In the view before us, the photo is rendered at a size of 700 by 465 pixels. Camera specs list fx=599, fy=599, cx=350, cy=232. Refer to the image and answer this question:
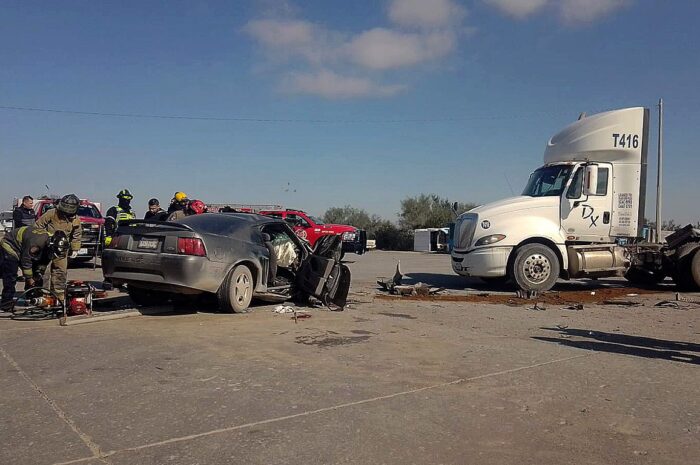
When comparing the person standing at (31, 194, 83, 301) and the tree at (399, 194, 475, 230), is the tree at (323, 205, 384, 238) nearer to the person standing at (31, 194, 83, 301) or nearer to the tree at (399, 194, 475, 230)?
the tree at (399, 194, 475, 230)

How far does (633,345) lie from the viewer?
22.3 feet

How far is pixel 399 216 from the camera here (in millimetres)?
48094

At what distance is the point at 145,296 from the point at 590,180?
9.01 m

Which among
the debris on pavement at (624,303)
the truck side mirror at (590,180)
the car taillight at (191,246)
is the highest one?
the truck side mirror at (590,180)

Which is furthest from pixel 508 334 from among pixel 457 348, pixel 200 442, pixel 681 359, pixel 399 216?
pixel 399 216

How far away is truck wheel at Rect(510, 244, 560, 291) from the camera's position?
12188 millimetres

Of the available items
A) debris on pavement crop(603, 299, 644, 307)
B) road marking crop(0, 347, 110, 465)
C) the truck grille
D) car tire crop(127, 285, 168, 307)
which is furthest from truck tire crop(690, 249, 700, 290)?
road marking crop(0, 347, 110, 465)

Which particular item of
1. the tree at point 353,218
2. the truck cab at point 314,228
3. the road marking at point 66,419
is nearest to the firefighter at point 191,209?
the road marking at point 66,419

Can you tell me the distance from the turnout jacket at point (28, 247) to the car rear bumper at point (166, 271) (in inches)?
37.0

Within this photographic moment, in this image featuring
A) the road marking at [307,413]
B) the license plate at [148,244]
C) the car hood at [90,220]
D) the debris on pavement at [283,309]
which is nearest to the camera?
the road marking at [307,413]

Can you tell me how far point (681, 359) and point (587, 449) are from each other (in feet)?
10.1

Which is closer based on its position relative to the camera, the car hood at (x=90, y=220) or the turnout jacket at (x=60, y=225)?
the turnout jacket at (x=60, y=225)

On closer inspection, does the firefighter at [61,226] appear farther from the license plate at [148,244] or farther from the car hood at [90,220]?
the car hood at [90,220]

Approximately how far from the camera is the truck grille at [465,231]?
41.6ft
